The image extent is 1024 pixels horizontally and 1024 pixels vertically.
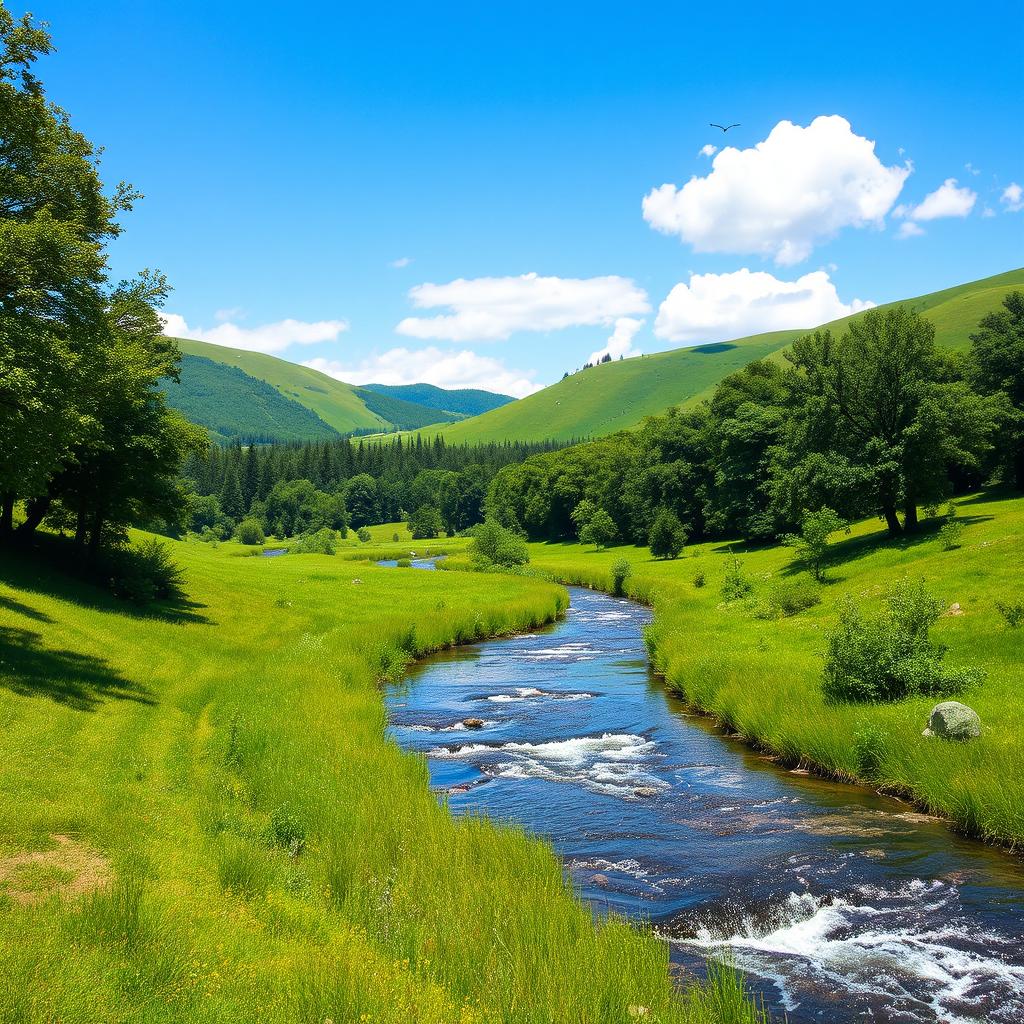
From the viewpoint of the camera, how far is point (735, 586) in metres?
50.0

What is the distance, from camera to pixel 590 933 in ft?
35.3

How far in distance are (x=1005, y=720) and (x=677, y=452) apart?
87109 mm

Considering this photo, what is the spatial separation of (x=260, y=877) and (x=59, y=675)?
16056mm

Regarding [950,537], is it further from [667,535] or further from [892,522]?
[667,535]

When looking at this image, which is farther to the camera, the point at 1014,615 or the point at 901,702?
the point at 1014,615

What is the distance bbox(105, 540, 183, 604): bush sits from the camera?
1615 inches

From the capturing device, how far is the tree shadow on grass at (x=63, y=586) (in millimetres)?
35031

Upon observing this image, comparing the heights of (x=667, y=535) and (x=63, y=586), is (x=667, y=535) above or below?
above

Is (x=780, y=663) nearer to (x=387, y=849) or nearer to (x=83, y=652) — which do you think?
(x=387, y=849)

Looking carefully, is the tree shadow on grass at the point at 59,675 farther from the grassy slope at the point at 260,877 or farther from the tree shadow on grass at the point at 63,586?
the tree shadow on grass at the point at 63,586

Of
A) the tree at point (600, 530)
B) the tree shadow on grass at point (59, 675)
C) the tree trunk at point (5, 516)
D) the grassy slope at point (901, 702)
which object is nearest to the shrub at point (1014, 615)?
the grassy slope at point (901, 702)

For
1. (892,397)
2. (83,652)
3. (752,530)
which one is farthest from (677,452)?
(83,652)

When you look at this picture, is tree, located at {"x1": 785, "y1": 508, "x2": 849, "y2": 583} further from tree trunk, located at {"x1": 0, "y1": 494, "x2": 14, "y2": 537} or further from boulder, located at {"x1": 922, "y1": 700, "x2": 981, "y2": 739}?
tree trunk, located at {"x1": 0, "y1": 494, "x2": 14, "y2": 537}

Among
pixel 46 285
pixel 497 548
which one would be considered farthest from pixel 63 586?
pixel 497 548
